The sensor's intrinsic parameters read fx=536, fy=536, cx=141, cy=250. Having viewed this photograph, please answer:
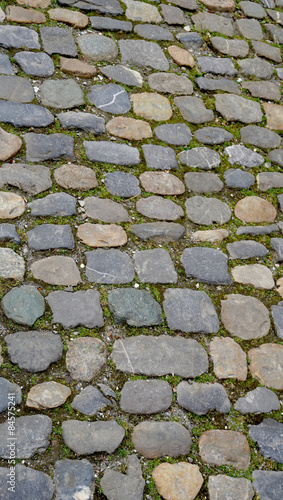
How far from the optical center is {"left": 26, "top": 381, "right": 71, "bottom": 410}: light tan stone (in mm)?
1994

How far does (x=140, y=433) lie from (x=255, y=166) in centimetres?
185

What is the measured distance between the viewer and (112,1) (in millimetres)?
3867

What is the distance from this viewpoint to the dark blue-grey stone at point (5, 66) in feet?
10.3

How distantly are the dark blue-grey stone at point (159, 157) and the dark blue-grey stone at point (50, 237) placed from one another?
72 centimetres

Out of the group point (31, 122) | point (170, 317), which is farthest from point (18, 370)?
point (31, 122)

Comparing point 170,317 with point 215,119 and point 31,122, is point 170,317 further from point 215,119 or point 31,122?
point 215,119

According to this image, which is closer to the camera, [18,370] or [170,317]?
[18,370]

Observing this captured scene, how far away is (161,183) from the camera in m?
2.95

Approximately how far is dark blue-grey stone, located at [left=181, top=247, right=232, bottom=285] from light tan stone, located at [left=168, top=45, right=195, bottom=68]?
159cm

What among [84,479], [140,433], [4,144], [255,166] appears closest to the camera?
[84,479]

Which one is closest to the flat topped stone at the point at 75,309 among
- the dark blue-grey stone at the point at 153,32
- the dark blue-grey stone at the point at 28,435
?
the dark blue-grey stone at the point at 28,435

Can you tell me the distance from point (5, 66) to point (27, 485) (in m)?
2.35

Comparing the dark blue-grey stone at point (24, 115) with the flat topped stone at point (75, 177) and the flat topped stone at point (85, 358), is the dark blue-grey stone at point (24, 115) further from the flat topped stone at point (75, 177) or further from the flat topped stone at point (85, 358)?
the flat topped stone at point (85, 358)

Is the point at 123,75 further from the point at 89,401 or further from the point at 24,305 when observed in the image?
the point at 89,401
